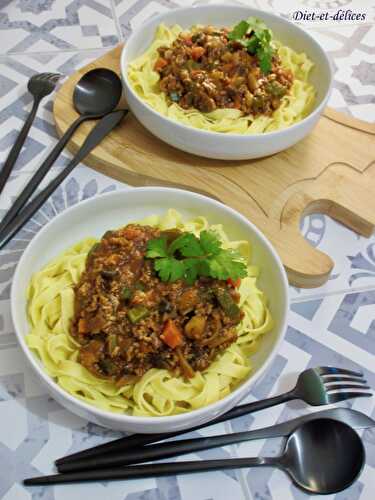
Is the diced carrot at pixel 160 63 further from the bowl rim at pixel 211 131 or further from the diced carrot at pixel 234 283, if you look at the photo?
the diced carrot at pixel 234 283

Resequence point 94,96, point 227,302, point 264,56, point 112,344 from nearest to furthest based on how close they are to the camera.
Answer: point 112,344, point 227,302, point 264,56, point 94,96

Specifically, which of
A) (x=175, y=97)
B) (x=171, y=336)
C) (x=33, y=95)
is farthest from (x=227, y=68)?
(x=171, y=336)

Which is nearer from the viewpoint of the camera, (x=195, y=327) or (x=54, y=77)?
(x=195, y=327)

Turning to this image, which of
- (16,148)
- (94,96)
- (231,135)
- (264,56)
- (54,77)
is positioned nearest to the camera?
(231,135)

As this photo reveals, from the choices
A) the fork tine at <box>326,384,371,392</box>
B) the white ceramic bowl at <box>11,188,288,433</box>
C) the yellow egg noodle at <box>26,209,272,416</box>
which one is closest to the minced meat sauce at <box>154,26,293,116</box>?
the white ceramic bowl at <box>11,188,288,433</box>

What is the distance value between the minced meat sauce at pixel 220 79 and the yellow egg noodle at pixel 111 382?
1.20 metres

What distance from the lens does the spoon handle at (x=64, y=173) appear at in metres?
2.95

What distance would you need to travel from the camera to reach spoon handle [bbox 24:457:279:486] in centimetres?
221

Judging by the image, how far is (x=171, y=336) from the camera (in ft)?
7.77

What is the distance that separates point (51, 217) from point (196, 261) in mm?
1154

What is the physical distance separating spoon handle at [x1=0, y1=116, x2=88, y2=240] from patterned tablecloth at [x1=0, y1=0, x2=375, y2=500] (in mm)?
146

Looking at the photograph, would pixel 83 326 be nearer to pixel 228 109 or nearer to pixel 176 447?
pixel 176 447

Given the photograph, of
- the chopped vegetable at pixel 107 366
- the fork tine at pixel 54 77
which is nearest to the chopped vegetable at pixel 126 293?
the chopped vegetable at pixel 107 366

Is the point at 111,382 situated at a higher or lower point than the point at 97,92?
lower
